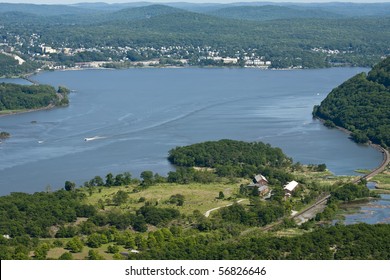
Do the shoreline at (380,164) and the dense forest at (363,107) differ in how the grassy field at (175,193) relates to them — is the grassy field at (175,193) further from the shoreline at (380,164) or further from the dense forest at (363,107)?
the dense forest at (363,107)

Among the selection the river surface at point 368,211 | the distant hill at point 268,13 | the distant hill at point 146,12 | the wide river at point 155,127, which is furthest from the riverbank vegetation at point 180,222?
the distant hill at point 146,12

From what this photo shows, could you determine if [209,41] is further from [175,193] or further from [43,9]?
[43,9]

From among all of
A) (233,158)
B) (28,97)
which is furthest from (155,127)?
(28,97)

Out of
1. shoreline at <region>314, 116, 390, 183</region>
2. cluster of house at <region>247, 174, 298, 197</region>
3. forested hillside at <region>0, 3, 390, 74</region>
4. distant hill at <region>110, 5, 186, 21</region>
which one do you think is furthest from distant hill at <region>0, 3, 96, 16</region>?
cluster of house at <region>247, 174, 298, 197</region>

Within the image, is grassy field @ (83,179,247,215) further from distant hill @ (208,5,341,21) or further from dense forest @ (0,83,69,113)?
distant hill @ (208,5,341,21)

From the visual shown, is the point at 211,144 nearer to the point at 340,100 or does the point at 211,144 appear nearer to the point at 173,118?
the point at 173,118

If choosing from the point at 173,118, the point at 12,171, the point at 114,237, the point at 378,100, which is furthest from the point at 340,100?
the point at 114,237

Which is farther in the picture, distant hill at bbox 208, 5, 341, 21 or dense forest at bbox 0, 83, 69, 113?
distant hill at bbox 208, 5, 341, 21
